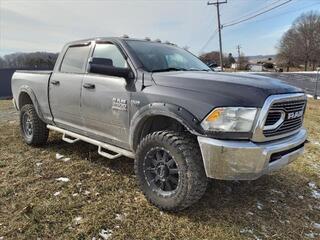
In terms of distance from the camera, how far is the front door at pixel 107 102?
3.89 m

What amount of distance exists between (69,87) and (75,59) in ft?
1.56

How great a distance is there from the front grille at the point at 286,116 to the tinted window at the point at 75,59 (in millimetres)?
2686

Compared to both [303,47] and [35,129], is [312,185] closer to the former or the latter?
[35,129]

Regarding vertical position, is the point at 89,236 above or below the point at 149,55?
below

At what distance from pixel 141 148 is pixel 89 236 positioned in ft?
3.39

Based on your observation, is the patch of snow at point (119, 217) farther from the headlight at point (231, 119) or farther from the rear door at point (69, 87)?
→ the rear door at point (69, 87)

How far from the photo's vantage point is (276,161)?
321cm

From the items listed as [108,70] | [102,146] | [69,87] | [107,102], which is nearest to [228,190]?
[102,146]

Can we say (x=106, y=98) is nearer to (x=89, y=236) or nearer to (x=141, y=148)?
(x=141, y=148)

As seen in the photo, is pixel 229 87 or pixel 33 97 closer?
pixel 229 87

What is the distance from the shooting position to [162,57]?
434 centimetres

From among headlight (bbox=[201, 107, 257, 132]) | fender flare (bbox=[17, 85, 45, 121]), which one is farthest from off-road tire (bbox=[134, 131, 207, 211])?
fender flare (bbox=[17, 85, 45, 121])

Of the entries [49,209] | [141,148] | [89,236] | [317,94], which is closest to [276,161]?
[141,148]


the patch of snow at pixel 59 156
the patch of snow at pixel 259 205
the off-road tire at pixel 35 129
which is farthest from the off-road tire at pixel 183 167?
the off-road tire at pixel 35 129
